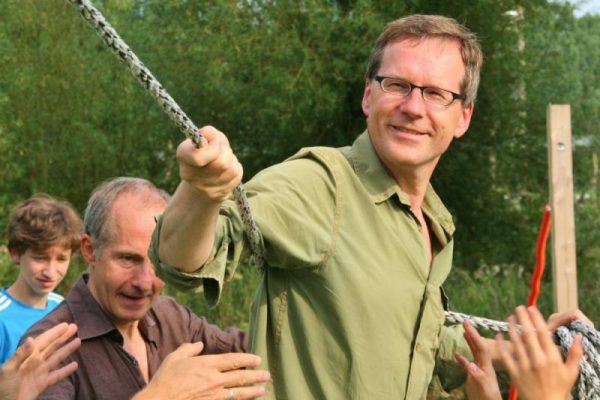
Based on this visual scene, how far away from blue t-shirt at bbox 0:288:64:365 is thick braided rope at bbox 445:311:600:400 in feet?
6.37

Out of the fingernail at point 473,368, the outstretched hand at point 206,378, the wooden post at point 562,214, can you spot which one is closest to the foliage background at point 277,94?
the wooden post at point 562,214

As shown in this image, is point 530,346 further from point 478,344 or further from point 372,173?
point 372,173

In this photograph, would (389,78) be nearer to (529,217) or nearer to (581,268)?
(581,268)

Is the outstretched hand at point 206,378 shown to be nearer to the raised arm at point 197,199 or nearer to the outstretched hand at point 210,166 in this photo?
the raised arm at point 197,199

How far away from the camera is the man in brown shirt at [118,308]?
8.59 ft

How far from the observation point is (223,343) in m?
3.10

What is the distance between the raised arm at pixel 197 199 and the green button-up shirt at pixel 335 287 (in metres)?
0.16

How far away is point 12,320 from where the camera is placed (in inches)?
155

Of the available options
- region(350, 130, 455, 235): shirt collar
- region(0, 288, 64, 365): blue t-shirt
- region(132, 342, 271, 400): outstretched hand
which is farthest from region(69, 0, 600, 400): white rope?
region(0, 288, 64, 365): blue t-shirt

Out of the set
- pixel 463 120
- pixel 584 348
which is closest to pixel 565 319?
pixel 584 348

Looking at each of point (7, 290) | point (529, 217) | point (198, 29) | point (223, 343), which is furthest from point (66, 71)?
point (223, 343)

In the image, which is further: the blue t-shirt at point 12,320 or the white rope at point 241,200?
the blue t-shirt at point 12,320

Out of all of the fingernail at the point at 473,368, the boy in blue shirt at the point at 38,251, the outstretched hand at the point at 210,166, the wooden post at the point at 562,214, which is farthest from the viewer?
the wooden post at the point at 562,214

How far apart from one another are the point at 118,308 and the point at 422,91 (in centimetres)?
100
